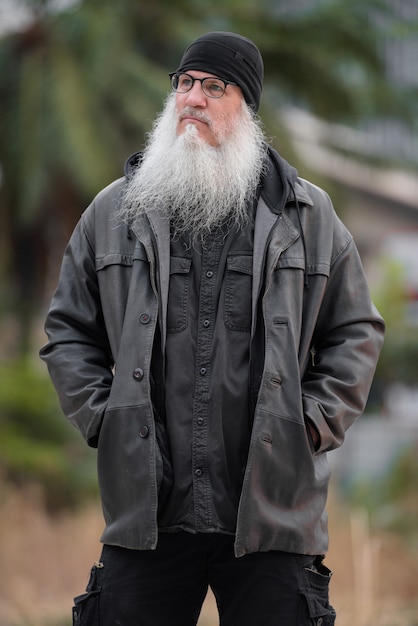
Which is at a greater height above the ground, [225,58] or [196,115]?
[225,58]


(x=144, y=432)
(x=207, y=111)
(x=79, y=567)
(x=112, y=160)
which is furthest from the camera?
(x=112, y=160)

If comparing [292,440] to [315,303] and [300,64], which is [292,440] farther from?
[300,64]

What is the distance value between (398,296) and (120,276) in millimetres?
12606

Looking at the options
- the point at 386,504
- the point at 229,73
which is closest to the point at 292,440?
the point at 229,73

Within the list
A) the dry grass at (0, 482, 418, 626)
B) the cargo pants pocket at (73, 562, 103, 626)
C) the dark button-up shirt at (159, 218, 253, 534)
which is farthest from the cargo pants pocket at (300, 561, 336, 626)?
the dry grass at (0, 482, 418, 626)

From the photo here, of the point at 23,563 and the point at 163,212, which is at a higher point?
the point at 163,212

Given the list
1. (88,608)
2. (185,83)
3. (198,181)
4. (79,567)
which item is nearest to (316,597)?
(88,608)

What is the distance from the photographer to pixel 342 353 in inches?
132

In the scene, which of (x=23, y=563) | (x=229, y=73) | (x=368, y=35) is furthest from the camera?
(x=368, y=35)

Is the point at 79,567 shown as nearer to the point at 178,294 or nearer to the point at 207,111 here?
the point at 178,294

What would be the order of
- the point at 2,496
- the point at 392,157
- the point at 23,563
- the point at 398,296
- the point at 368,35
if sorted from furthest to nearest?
the point at 392,157, the point at 398,296, the point at 368,35, the point at 2,496, the point at 23,563

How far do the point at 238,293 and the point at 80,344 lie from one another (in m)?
0.53

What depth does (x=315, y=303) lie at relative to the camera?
3.34 m

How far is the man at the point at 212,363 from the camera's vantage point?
314 centimetres
